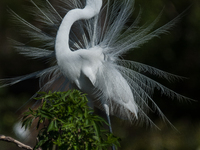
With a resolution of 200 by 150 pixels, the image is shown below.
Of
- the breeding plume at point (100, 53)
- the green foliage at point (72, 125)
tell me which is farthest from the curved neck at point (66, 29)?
the green foliage at point (72, 125)

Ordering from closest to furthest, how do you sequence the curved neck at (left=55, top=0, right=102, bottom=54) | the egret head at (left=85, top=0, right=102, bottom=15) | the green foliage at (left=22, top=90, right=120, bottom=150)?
the green foliage at (left=22, top=90, right=120, bottom=150) → the curved neck at (left=55, top=0, right=102, bottom=54) → the egret head at (left=85, top=0, right=102, bottom=15)

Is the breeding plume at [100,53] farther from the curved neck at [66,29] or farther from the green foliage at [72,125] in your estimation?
the green foliage at [72,125]

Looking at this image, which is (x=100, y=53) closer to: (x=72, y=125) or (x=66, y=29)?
(x=66, y=29)

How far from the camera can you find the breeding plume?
236 centimetres

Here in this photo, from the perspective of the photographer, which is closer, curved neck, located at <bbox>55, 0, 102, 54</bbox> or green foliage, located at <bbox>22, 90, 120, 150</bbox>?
green foliage, located at <bbox>22, 90, 120, 150</bbox>

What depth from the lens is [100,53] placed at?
2.44 meters

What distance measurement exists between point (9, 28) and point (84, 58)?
Answer: 2.89 m

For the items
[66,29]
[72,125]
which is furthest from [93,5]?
[72,125]

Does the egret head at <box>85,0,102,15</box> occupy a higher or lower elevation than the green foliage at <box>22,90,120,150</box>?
higher

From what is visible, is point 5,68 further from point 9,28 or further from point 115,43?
point 115,43

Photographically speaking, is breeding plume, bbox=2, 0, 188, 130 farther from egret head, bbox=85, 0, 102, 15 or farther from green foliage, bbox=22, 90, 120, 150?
green foliage, bbox=22, 90, 120, 150

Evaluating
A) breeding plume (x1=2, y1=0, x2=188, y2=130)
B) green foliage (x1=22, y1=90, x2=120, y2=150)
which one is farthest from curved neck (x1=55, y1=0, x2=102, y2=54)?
green foliage (x1=22, y1=90, x2=120, y2=150)

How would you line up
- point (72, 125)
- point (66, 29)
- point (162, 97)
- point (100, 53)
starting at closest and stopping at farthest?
point (72, 125) → point (66, 29) → point (100, 53) → point (162, 97)

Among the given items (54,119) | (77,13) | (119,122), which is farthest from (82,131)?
(119,122)
